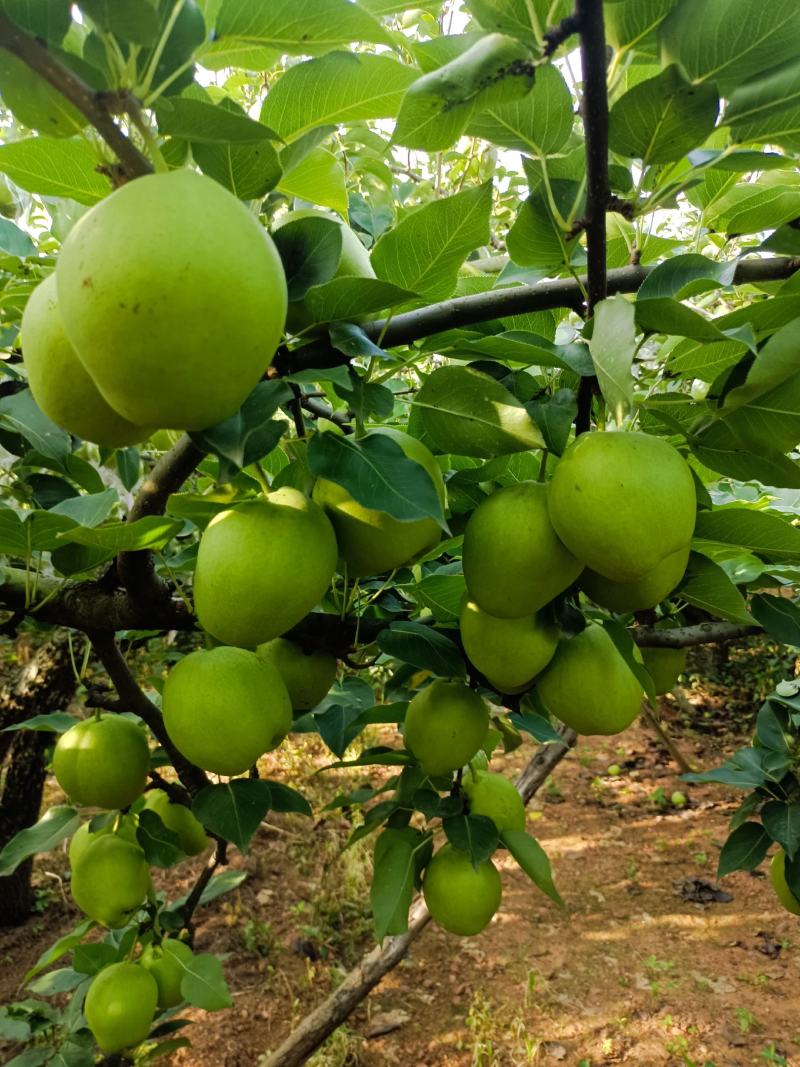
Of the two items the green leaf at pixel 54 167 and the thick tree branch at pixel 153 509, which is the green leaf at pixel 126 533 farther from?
the green leaf at pixel 54 167

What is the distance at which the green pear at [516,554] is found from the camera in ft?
2.45

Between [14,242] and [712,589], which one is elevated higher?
[14,242]

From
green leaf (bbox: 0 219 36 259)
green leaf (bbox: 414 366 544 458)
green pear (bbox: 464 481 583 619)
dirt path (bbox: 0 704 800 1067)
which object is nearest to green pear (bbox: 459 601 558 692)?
green pear (bbox: 464 481 583 619)

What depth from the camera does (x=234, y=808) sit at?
118 cm

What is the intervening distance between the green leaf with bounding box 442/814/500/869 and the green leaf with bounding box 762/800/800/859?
2.43 feet

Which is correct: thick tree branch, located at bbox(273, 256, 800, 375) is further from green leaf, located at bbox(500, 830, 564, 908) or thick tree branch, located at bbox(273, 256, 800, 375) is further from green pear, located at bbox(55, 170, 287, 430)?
green leaf, located at bbox(500, 830, 564, 908)

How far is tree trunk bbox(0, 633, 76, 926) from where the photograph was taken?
2629 mm

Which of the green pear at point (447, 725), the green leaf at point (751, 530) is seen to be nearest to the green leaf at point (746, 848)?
the green pear at point (447, 725)

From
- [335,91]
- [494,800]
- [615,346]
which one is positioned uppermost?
[335,91]

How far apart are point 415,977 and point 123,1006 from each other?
204 centimetres

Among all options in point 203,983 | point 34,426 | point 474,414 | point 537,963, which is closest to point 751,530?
point 474,414

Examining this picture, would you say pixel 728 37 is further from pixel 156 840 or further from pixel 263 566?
pixel 156 840

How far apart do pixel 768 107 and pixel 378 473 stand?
0.49 meters

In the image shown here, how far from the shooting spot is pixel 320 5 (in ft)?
1.86
